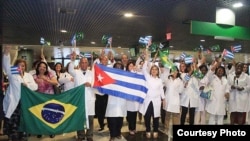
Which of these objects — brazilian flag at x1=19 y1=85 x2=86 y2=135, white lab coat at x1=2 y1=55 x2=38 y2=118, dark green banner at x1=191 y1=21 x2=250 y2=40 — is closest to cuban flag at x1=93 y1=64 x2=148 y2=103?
brazilian flag at x1=19 y1=85 x2=86 y2=135

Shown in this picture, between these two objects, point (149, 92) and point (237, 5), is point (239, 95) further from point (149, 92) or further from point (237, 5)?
point (149, 92)

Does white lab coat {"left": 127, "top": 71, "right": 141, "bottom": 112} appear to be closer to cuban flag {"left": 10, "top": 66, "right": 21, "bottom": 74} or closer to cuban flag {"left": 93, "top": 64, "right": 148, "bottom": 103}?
cuban flag {"left": 93, "top": 64, "right": 148, "bottom": 103}

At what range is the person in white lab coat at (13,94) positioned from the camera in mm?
4000

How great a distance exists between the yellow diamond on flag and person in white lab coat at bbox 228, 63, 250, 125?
3406mm

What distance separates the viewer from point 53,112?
4.17 metres

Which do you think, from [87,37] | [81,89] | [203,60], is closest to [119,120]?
[81,89]

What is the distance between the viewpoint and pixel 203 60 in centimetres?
579

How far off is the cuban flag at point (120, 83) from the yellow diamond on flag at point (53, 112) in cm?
59

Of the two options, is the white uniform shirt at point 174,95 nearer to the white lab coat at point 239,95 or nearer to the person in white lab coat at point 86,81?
the white lab coat at point 239,95

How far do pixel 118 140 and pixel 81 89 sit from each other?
1074 millimetres

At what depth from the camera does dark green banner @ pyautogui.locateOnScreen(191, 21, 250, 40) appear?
5.76 metres

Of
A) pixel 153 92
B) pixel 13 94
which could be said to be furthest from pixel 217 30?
pixel 13 94

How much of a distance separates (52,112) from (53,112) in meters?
0.01

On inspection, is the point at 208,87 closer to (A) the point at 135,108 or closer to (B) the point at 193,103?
(B) the point at 193,103
